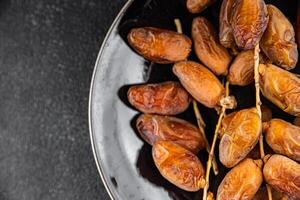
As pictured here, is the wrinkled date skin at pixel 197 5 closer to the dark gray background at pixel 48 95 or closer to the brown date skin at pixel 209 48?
the brown date skin at pixel 209 48

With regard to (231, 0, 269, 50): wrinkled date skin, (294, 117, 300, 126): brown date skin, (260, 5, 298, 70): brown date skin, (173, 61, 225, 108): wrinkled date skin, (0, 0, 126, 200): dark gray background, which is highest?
(231, 0, 269, 50): wrinkled date skin

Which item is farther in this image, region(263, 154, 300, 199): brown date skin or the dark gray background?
the dark gray background

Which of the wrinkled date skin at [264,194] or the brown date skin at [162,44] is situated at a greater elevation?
the brown date skin at [162,44]

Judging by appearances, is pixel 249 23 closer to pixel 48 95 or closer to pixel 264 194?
pixel 264 194

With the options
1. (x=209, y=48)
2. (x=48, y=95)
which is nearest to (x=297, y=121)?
(x=209, y=48)

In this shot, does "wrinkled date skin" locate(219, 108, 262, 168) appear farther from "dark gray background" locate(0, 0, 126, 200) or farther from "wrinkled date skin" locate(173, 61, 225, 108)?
"dark gray background" locate(0, 0, 126, 200)

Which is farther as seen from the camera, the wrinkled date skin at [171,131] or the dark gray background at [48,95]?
the dark gray background at [48,95]

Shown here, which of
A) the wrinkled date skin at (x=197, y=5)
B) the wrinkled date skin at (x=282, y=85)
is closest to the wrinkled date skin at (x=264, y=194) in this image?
the wrinkled date skin at (x=282, y=85)

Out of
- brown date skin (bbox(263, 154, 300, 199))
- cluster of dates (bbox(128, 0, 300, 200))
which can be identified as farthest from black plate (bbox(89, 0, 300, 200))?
brown date skin (bbox(263, 154, 300, 199))
